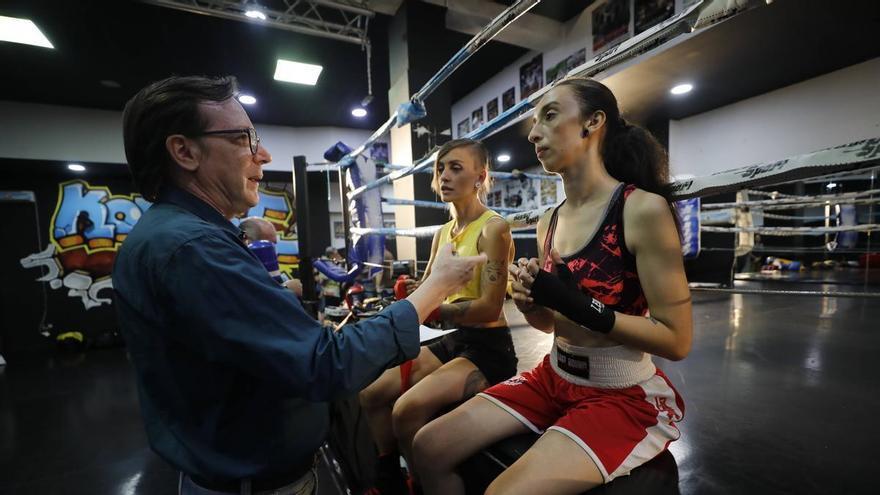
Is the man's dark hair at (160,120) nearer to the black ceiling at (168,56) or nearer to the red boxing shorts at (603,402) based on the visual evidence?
the red boxing shorts at (603,402)

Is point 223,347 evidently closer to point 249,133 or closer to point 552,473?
point 249,133

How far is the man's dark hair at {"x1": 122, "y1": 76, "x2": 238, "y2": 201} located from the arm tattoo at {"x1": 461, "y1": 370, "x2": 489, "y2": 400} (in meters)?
1.10

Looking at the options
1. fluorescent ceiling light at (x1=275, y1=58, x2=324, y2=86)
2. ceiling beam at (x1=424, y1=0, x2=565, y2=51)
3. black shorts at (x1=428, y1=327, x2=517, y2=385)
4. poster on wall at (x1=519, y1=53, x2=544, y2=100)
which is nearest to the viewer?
Answer: black shorts at (x1=428, y1=327, x2=517, y2=385)

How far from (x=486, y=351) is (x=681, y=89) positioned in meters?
4.83

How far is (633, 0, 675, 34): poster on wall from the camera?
134 inches

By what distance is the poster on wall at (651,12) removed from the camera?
3402mm

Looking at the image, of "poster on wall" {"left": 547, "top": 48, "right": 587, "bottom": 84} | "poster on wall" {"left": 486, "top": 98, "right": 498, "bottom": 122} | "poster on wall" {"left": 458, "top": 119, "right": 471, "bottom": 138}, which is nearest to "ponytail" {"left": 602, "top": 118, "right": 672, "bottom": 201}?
"poster on wall" {"left": 547, "top": 48, "right": 587, "bottom": 84}

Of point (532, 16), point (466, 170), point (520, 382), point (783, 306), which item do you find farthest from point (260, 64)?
point (783, 306)

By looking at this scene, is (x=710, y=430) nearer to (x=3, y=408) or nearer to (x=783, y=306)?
(x=783, y=306)

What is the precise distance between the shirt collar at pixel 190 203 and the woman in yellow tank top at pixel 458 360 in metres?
0.85

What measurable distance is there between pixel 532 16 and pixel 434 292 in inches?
189

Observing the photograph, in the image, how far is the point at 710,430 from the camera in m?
1.38

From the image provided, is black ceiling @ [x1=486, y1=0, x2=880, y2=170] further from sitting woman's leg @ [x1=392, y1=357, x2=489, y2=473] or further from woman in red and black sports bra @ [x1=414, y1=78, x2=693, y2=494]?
sitting woman's leg @ [x1=392, y1=357, x2=489, y2=473]

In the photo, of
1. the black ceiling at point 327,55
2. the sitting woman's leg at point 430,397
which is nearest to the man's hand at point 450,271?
the sitting woman's leg at point 430,397
